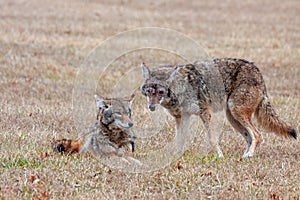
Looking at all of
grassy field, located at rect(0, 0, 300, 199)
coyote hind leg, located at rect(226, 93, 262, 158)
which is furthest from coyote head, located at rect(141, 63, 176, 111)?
coyote hind leg, located at rect(226, 93, 262, 158)

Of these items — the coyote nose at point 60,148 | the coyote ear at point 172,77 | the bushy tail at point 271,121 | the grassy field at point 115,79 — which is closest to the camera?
the grassy field at point 115,79

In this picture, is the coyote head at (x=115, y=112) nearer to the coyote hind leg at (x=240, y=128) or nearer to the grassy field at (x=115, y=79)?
the grassy field at (x=115, y=79)

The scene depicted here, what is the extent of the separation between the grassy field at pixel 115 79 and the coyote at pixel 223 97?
294mm

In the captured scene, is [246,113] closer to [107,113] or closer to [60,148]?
[107,113]

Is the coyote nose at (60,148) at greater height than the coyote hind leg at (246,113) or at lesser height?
lesser

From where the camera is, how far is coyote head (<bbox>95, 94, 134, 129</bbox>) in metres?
8.09

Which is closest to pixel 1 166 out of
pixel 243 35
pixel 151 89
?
pixel 151 89

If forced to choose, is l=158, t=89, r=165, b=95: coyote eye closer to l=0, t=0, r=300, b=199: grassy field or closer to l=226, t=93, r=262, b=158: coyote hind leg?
l=0, t=0, r=300, b=199: grassy field

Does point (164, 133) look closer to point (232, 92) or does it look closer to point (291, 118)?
point (232, 92)

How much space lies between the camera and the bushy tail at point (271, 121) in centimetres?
921

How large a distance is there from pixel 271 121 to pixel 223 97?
2.38 feet

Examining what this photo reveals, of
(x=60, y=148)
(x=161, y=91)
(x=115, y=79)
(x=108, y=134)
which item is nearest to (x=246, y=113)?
(x=161, y=91)

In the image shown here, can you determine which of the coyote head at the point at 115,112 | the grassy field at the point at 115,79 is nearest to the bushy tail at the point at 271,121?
the grassy field at the point at 115,79

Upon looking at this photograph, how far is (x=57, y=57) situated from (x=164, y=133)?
320 inches
